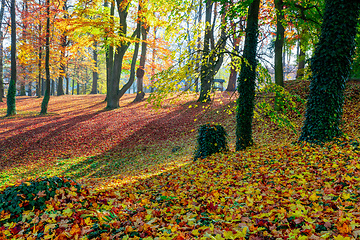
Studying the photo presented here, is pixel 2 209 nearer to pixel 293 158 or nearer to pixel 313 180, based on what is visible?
pixel 313 180

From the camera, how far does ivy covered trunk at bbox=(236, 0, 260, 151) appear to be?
630 centimetres

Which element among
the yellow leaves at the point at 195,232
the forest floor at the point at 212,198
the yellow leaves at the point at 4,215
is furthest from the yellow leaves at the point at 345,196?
the yellow leaves at the point at 4,215

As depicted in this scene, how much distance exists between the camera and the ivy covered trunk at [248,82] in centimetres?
630

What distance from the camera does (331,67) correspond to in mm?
5422

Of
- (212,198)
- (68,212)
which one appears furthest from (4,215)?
(212,198)

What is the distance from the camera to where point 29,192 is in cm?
340

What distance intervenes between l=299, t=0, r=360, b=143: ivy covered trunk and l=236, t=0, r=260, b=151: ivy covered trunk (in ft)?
4.99

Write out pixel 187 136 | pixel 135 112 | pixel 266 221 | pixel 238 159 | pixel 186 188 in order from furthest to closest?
1. pixel 135 112
2. pixel 187 136
3. pixel 238 159
4. pixel 186 188
5. pixel 266 221

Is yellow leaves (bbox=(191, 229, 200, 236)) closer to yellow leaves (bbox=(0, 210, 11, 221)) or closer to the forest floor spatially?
the forest floor

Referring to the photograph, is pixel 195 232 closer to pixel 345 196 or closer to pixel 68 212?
pixel 68 212

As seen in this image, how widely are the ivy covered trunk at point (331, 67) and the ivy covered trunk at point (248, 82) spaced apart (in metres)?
1.52

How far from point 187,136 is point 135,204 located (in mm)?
7186

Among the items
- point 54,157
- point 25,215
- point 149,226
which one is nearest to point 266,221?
point 149,226

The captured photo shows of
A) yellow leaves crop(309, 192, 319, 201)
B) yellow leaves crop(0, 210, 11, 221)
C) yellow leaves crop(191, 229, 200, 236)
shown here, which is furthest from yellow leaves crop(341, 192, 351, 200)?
yellow leaves crop(0, 210, 11, 221)
